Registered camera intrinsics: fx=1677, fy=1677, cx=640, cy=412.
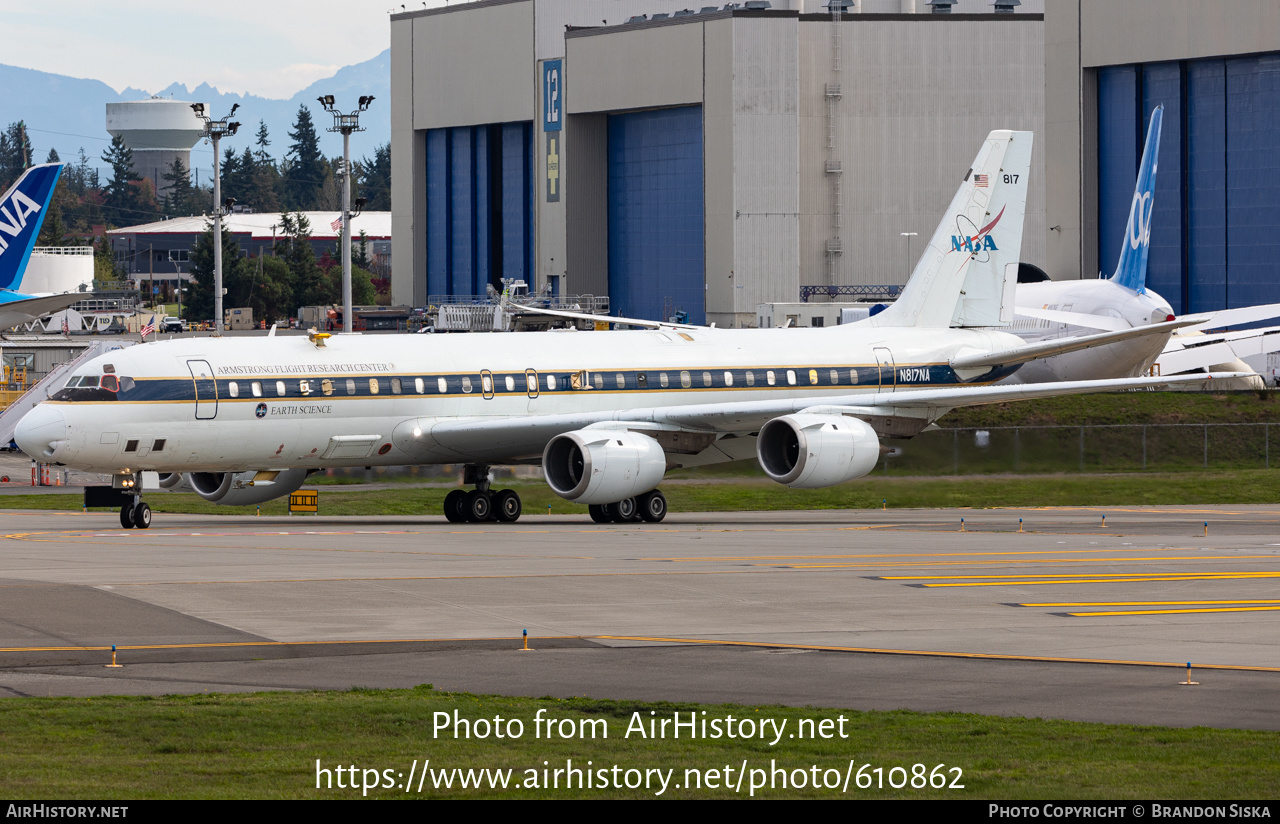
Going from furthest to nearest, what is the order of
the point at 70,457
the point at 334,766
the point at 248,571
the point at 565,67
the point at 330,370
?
1. the point at 565,67
2. the point at 330,370
3. the point at 70,457
4. the point at 248,571
5. the point at 334,766

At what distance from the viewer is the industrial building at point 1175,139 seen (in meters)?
87.3

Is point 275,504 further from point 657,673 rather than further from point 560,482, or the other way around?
point 657,673

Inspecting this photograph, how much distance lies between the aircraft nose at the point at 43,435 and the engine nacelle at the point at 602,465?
32.5ft

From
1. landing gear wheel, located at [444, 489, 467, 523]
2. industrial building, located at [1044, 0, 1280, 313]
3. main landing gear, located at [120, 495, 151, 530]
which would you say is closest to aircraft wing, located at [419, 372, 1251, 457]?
landing gear wheel, located at [444, 489, 467, 523]

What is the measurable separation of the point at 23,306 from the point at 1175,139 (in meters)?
60.5

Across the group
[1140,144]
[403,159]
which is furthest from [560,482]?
[403,159]

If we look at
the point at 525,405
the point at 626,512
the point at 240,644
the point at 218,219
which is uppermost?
the point at 218,219

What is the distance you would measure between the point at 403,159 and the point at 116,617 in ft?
448

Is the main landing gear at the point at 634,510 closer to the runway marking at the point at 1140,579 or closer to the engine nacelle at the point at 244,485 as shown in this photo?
the engine nacelle at the point at 244,485

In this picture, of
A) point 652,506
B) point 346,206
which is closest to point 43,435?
point 652,506

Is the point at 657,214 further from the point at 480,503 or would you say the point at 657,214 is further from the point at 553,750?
the point at 553,750

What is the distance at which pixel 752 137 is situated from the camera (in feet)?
393

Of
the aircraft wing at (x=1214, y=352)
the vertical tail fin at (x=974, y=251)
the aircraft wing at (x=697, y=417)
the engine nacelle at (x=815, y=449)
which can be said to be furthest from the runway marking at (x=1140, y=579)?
the aircraft wing at (x=1214, y=352)

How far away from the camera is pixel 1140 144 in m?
91.4
